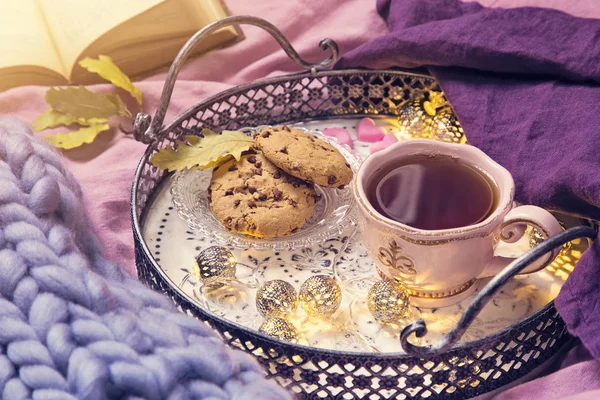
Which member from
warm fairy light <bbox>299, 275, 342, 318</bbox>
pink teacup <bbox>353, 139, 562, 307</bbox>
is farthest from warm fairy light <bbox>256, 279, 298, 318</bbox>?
pink teacup <bbox>353, 139, 562, 307</bbox>

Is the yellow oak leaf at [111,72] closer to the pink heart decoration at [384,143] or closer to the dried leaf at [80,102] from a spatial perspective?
the dried leaf at [80,102]

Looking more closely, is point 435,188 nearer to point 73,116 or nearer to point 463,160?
point 463,160

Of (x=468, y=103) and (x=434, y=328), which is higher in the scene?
(x=468, y=103)

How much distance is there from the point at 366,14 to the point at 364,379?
88cm

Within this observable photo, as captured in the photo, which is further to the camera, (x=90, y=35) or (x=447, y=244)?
(x=90, y=35)

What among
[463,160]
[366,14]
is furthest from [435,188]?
[366,14]

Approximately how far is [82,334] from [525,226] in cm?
52

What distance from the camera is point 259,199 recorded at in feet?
3.23

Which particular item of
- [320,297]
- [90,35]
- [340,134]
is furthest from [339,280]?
[90,35]

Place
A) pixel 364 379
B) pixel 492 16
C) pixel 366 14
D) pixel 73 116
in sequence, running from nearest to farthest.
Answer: pixel 364 379
pixel 492 16
pixel 73 116
pixel 366 14

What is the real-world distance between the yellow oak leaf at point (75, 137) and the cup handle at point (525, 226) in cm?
73

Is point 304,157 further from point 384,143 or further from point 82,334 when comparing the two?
point 82,334

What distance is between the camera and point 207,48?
4.84 ft

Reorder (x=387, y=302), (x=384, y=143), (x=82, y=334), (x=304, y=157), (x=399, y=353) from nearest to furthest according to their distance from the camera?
(x=82, y=334), (x=399, y=353), (x=387, y=302), (x=304, y=157), (x=384, y=143)
